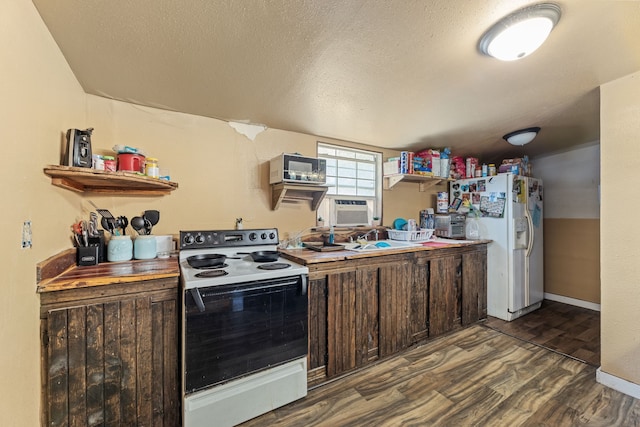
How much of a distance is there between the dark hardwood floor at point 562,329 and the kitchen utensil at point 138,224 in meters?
3.44

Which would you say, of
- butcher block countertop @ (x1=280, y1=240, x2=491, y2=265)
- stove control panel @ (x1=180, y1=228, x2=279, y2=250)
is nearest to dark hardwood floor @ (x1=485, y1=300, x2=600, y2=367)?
butcher block countertop @ (x1=280, y1=240, x2=491, y2=265)

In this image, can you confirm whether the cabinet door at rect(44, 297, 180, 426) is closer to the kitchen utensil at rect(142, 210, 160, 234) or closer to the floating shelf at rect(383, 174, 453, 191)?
the kitchen utensil at rect(142, 210, 160, 234)

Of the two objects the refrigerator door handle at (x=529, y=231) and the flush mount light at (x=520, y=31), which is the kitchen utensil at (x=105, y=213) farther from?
the refrigerator door handle at (x=529, y=231)

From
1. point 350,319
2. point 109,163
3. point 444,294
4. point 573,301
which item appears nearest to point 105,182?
point 109,163

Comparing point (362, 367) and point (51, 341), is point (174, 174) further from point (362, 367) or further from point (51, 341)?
point (362, 367)

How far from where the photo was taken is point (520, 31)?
124cm

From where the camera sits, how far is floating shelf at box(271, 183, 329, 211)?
2.17 meters

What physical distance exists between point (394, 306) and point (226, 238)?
152cm

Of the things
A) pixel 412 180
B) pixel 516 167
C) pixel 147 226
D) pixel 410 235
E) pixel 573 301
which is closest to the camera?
pixel 147 226

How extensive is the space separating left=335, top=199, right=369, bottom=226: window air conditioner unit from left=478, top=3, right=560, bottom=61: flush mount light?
166cm

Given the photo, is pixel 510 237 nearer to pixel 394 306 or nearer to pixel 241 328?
pixel 394 306

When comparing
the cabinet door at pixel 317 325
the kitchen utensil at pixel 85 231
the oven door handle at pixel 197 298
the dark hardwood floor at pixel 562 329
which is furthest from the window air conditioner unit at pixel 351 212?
the kitchen utensil at pixel 85 231

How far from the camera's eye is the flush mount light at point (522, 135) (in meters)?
2.63

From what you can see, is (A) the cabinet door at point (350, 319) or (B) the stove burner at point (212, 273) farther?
(A) the cabinet door at point (350, 319)
